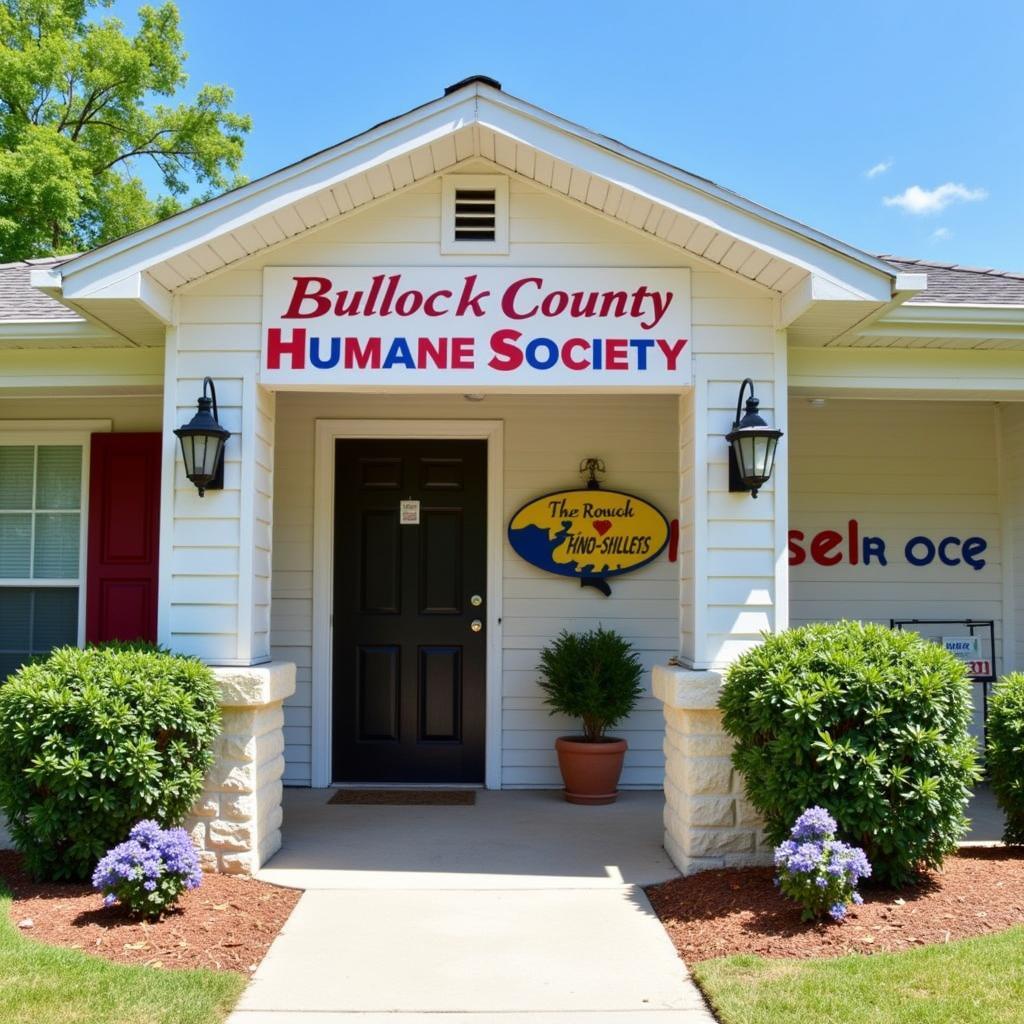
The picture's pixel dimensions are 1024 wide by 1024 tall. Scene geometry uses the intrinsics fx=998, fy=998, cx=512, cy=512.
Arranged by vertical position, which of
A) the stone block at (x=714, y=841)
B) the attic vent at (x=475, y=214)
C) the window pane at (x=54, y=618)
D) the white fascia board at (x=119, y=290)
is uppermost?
the attic vent at (x=475, y=214)

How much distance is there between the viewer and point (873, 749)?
13.6 ft

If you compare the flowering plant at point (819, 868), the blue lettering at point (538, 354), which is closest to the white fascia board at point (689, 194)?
the blue lettering at point (538, 354)

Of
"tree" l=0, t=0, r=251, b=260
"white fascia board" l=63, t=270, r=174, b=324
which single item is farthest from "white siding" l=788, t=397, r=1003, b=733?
Result: "tree" l=0, t=0, r=251, b=260

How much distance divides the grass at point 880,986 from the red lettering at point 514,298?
3.04 meters

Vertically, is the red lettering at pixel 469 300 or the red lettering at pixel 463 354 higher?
the red lettering at pixel 469 300

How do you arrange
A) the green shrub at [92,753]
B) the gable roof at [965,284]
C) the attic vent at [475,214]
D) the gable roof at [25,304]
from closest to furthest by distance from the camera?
1. the green shrub at [92,753]
2. the attic vent at [475,214]
3. the gable roof at [25,304]
4. the gable roof at [965,284]

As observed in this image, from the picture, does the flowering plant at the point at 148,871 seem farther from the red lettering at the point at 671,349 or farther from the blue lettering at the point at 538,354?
the red lettering at the point at 671,349

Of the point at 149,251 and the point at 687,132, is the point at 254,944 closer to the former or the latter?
the point at 149,251

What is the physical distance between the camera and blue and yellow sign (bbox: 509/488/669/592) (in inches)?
266

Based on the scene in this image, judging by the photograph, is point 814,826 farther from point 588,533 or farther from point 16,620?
point 16,620

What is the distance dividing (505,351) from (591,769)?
9.10 ft

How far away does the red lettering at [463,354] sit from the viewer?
4973 mm

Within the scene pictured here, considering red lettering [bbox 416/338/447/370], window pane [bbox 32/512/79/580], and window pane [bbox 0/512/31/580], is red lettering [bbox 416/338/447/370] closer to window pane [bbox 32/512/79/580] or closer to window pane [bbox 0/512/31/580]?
window pane [bbox 32/512/79/580]

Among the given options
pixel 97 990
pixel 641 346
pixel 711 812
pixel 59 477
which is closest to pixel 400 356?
pixel 641 346
